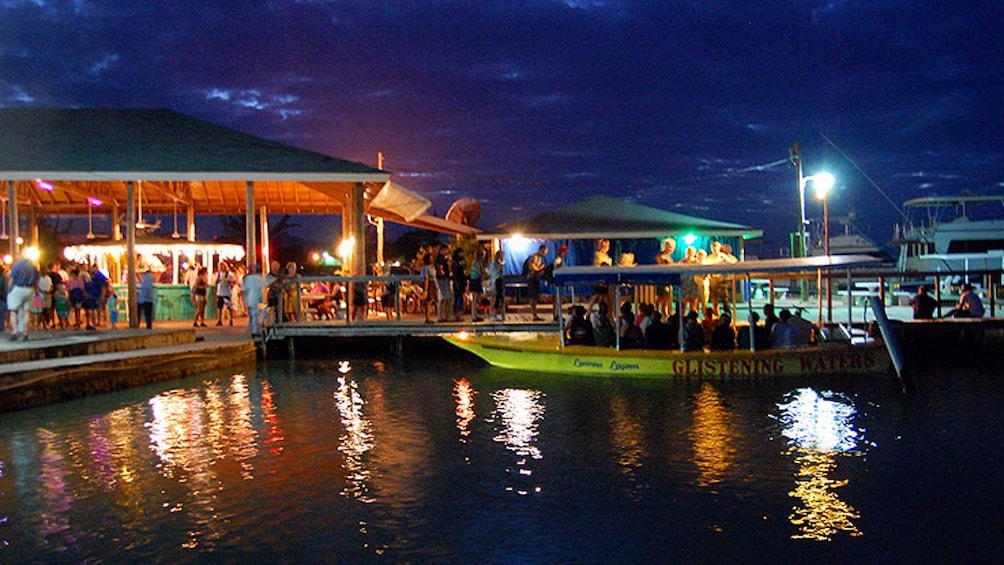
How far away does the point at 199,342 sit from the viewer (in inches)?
843

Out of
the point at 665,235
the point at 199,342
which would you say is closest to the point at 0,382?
the point at 199,342

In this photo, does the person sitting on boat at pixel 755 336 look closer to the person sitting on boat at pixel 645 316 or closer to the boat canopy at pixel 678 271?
the boat canopy at pixel 678 271

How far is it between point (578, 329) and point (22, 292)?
11.3 meters

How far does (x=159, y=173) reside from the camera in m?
22.1

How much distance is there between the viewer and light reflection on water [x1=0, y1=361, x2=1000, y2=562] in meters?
8.99

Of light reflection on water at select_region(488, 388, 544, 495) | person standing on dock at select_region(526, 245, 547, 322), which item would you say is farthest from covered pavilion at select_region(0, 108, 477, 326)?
light reflection on water at select_region(488, 388, 544, 495)

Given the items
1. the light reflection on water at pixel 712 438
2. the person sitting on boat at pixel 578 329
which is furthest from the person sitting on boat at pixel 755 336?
the person sitting on boat at pixel 578 329

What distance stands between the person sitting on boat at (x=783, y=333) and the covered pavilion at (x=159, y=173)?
9.45 metres

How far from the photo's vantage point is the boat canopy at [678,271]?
19.0 m

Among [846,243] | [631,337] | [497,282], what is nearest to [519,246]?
[497,282]

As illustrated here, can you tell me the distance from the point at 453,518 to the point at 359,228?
13.9 m

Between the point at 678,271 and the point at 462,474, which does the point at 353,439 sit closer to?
the point at 462,474

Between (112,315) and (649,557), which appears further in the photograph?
(112,315)

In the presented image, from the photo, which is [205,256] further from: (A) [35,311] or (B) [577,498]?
(B) [577,498]
